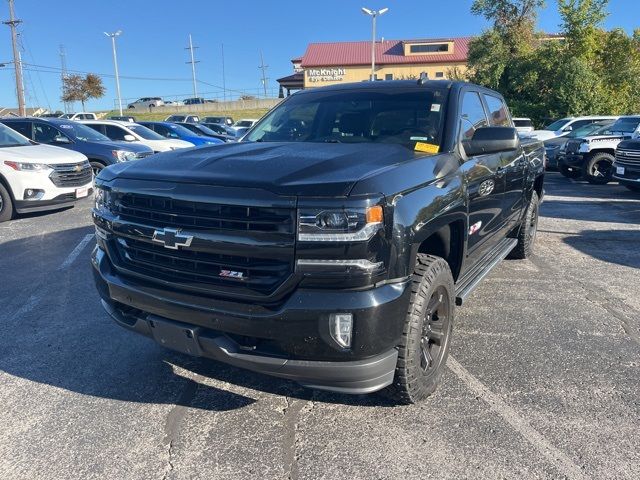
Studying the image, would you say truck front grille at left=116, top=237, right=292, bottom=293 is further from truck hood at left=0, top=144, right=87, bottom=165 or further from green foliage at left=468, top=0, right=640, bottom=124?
green foliage at left=468, top=0, right=640, bottom=124

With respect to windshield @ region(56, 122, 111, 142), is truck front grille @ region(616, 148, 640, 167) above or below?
below

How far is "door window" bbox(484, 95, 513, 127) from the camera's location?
4.72 m

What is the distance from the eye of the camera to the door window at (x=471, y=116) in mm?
3709

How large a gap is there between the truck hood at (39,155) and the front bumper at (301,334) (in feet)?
23.1

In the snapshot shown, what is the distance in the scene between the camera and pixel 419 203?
265cm

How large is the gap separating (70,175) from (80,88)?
51168 millimetres

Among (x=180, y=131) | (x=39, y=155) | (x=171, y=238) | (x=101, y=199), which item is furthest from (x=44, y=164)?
(x=180, y=131)

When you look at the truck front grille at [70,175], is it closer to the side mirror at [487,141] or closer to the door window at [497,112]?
the door window at [497,112]

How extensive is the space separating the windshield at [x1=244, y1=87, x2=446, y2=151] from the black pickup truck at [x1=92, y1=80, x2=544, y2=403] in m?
0.04

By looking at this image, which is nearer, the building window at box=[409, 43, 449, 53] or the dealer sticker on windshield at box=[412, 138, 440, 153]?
the dealer sticker on windshield at box=[412, 138, 440, 153]

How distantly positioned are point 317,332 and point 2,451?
5.85 feet

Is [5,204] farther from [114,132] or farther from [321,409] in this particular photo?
[321,409]

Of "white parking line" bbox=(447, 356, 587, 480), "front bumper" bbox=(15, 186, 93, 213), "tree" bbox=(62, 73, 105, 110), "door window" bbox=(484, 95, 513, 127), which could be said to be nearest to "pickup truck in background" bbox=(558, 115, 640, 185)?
"door window" bbox=(484, 95, 513, 127)

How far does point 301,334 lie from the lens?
7.79ft
